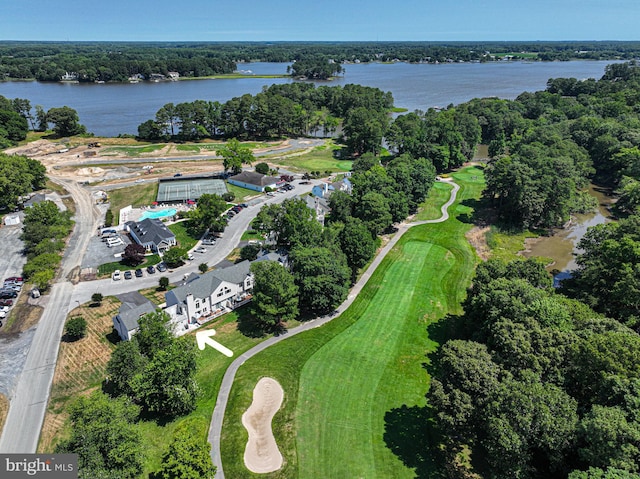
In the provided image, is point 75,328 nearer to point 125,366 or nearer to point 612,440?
point 125,366

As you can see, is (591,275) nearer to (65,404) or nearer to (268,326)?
(268,326)

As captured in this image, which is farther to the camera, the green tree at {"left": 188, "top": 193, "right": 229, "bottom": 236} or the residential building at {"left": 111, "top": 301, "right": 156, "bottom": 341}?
the green tree at {"left": 188, "top": 193, "right": 229, "bottom": 236}

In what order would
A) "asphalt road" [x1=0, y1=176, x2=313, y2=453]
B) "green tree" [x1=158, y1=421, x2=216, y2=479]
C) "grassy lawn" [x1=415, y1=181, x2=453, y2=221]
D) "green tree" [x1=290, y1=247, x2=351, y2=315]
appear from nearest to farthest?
"green tree" [x1=158, y1=421, x2=216, y2=479] < "asphalt road" [x1=0, y1=176, x2=313, y2=453] < "green tree" [x1=290, y1=247, x2=351, y2=315] < "grassy lawn" [x1=415, y1=181, x2=453, y2=221]

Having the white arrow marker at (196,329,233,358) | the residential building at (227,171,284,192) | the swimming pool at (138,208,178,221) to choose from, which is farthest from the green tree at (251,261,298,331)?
the residential building at (227,171,284,192)

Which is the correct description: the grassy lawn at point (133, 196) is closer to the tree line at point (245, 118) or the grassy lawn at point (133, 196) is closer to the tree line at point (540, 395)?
the tree line at point (245, 118)

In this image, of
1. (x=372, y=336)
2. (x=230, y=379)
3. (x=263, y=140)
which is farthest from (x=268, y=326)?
(x=263, y=140)

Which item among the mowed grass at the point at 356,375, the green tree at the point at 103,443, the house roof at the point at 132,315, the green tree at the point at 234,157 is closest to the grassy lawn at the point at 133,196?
the green tree at the point at 234,157

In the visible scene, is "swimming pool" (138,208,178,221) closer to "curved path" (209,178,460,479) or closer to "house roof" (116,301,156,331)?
"house roof" (116,301,156,331)
